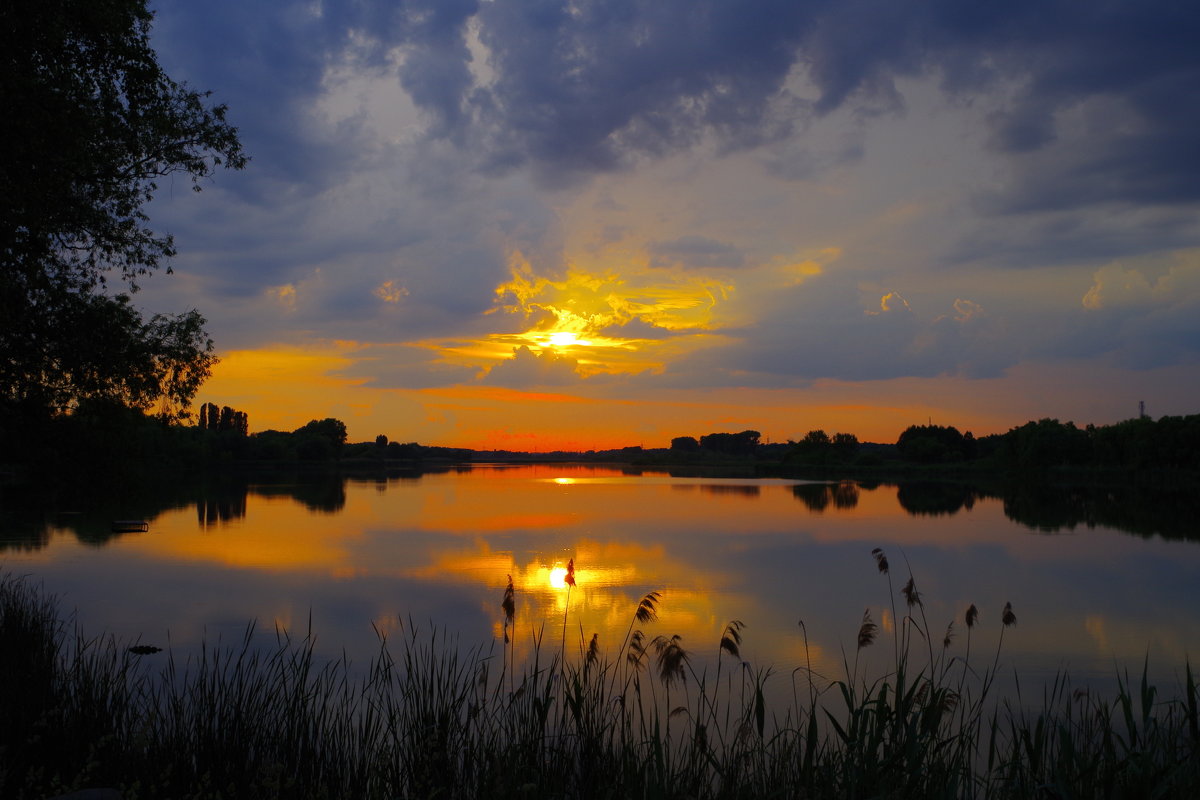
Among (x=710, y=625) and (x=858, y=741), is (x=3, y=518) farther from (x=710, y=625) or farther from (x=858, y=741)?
(x=858, y=741)

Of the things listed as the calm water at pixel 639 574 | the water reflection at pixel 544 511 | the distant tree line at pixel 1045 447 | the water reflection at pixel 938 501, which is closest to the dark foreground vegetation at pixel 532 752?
the calm water at pixel 639 574

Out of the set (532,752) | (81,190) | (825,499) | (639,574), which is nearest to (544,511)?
(825,499)

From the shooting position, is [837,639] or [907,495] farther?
[907,495]

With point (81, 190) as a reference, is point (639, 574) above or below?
below

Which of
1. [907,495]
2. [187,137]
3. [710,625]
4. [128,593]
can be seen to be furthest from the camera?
[907,495]

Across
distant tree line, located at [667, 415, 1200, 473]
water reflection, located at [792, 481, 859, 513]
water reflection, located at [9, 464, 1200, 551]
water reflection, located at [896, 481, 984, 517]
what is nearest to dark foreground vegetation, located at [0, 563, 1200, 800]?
water reflection, located at [9, 464, 1200, 551]

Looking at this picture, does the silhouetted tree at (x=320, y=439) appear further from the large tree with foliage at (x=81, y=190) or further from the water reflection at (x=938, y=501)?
the large tree with foliage at (x=81, y=190)

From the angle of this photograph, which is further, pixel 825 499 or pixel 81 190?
pixel 825 499

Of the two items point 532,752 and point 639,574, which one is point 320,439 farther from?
point 532,752

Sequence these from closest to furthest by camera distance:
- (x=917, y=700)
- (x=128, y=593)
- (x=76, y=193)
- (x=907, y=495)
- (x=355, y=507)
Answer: (x=917, y=700) → (x=76, y=193) → (x=128, y=593) → (x=355, y=507) → (x=907, y=495)

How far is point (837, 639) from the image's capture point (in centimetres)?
1633

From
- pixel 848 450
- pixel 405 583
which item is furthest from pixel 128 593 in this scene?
pixel 848 450

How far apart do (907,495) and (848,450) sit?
74012 mm

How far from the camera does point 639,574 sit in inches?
955
